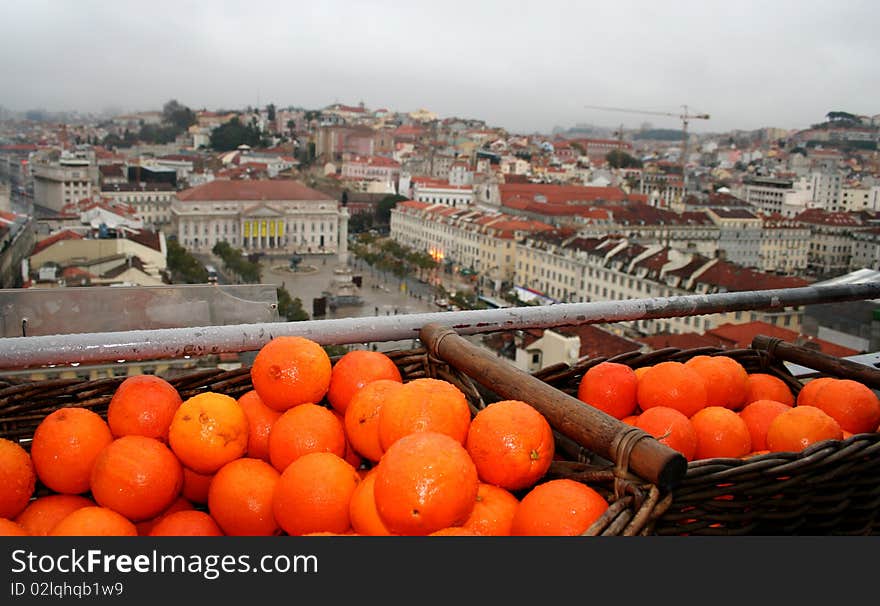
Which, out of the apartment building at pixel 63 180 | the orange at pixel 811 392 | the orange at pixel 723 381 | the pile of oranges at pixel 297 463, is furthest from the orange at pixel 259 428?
the apartment building at pixel 63 180

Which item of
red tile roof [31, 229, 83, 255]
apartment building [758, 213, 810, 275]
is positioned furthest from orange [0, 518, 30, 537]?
apartment building [758, 213, 810, 275]

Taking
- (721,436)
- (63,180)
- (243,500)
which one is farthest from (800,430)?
(63,180)

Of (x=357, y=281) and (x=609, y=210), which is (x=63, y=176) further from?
(x=609, y=210)

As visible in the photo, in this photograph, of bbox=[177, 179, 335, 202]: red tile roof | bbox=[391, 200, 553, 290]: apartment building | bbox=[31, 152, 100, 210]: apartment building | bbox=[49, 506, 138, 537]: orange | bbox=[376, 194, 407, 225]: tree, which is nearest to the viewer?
bbox=[49, 506, 138, 537]: orange

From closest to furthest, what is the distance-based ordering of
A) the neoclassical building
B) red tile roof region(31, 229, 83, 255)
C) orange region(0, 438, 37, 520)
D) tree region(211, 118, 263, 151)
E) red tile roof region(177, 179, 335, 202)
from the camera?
1. orange region(0, 438, 37, 520)
2. red tile roof region(31, 229, 83, 255)
3. the neoclassical building
4. red tile roof region(177, 179, 335, 202)
5. tree region(211, 118, 263, 151)

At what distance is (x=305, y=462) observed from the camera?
2.45ft

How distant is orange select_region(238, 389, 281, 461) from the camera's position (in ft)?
2.85

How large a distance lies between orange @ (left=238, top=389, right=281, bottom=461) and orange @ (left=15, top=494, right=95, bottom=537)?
0.16m

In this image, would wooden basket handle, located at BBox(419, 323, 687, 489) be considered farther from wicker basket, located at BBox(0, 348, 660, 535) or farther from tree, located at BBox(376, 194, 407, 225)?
tree, located at BBox(376, 194, 407, 225)

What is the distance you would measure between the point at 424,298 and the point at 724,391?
17.2 m

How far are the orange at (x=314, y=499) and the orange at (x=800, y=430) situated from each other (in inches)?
17.1

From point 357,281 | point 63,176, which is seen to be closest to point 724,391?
point 357,281

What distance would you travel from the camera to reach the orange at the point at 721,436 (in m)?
0.84

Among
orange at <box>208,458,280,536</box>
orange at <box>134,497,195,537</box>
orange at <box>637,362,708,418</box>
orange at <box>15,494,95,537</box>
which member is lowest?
orange at <box>134,497,195,537</box>
